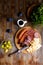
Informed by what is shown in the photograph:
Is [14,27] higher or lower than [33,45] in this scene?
higher

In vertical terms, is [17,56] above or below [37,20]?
below

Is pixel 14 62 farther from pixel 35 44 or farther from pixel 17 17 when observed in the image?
pixel 17 17

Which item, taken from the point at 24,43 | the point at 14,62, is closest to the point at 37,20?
the point at 24,43

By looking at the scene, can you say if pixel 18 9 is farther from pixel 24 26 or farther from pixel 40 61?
pixel 40 61

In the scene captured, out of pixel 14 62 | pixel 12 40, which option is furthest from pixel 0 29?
pixel 14 62

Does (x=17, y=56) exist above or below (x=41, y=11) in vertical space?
below

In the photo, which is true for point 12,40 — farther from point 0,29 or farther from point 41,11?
point 41,11

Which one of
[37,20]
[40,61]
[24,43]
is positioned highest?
[37,20]
